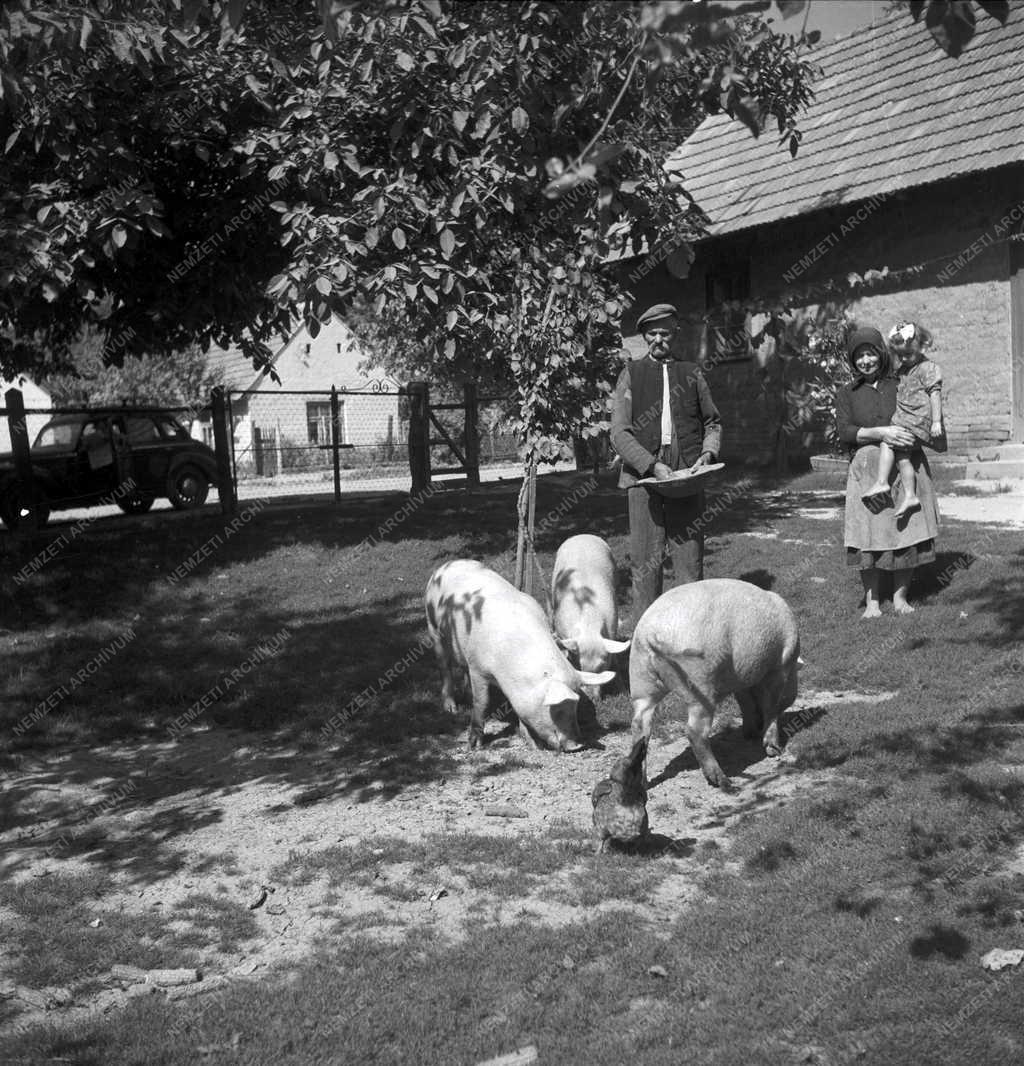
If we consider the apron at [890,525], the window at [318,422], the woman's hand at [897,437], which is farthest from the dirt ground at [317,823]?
the window at [318,422]

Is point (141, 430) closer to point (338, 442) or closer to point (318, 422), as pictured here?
point (338, 442)

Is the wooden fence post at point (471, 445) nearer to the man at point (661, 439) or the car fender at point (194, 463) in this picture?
the car fender at point (194, 463)

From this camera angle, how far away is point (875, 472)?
8.36m

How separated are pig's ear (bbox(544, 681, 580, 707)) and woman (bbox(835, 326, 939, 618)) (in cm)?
302

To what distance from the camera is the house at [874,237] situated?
52.7ft

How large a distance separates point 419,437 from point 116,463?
467 cm

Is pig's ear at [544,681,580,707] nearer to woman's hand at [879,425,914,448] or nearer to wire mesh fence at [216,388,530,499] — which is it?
woman's hand at [879,425,914,448]

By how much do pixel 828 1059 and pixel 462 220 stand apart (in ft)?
24.2

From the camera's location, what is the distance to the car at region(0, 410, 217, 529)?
16984 mm


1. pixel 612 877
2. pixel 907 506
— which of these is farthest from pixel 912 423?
pixel 612 877

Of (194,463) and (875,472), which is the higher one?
(194,463)

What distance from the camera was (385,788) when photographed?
632 centimetres

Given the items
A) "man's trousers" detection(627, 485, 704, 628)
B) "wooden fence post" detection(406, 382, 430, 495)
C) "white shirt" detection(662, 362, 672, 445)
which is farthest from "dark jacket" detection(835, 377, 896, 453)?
"wooden fence post" detection(406, 382, 430, 495)

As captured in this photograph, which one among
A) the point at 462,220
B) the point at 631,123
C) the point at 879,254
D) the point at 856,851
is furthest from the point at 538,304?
the point at 879,254
